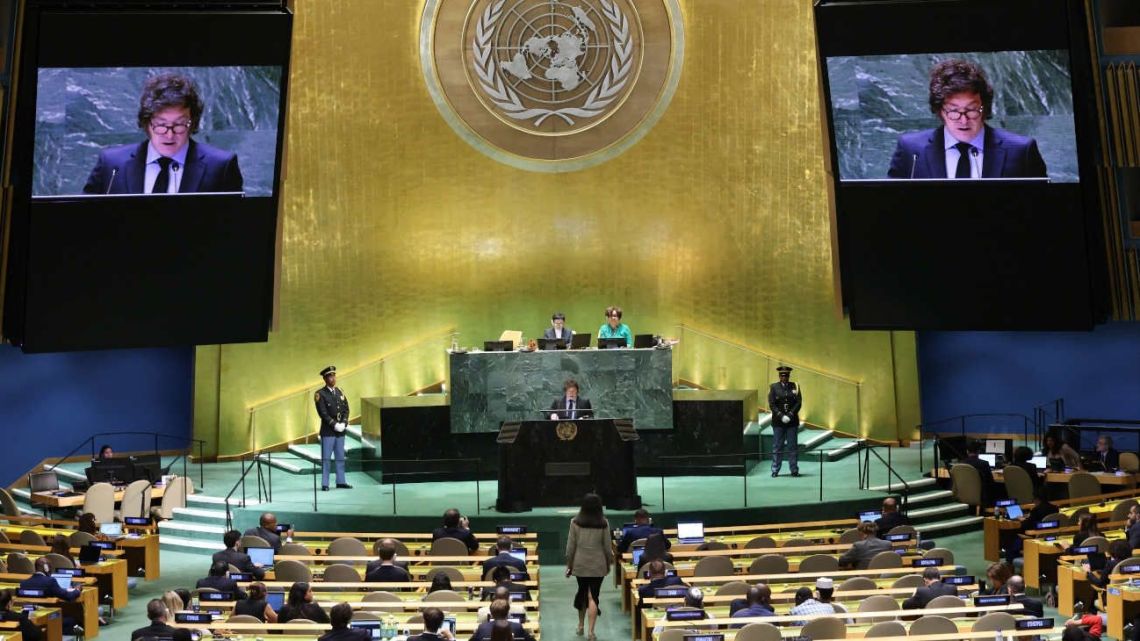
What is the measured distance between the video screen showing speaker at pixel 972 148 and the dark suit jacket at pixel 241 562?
8239 millimetres

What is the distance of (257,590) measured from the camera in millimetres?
11594

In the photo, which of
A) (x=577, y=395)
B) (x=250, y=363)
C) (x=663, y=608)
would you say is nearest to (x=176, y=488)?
(x=250, y=363)

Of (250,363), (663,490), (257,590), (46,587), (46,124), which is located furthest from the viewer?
(250,363)

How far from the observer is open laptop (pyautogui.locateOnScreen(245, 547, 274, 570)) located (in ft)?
45.6

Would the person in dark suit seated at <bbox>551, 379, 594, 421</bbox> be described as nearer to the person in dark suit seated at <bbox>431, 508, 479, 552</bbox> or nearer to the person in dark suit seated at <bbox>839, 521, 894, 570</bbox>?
the person in dark suit seated at <bbox>431, 508, 479, 552</bbox>

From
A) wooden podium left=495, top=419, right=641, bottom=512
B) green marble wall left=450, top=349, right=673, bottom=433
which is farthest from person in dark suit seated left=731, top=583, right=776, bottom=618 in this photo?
green marble wall left=450, top=349, right=673, bottom=433

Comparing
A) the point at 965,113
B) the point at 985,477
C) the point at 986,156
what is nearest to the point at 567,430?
the point at 985,477

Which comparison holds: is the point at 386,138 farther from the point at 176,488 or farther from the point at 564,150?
the point at 176,488

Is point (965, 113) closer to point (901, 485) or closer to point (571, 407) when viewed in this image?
point (901, 485)

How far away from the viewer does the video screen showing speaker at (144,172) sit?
1680 centimetres

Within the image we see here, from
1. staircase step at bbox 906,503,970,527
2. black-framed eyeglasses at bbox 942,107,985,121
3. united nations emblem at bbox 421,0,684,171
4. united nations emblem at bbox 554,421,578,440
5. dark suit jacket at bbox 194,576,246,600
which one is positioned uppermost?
united nations emblem at bbox 421,0,684,171

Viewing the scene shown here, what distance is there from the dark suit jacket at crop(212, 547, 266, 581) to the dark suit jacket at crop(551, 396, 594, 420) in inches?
226

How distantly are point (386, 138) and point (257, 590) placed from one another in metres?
11.8

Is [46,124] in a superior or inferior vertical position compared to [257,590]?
superior
